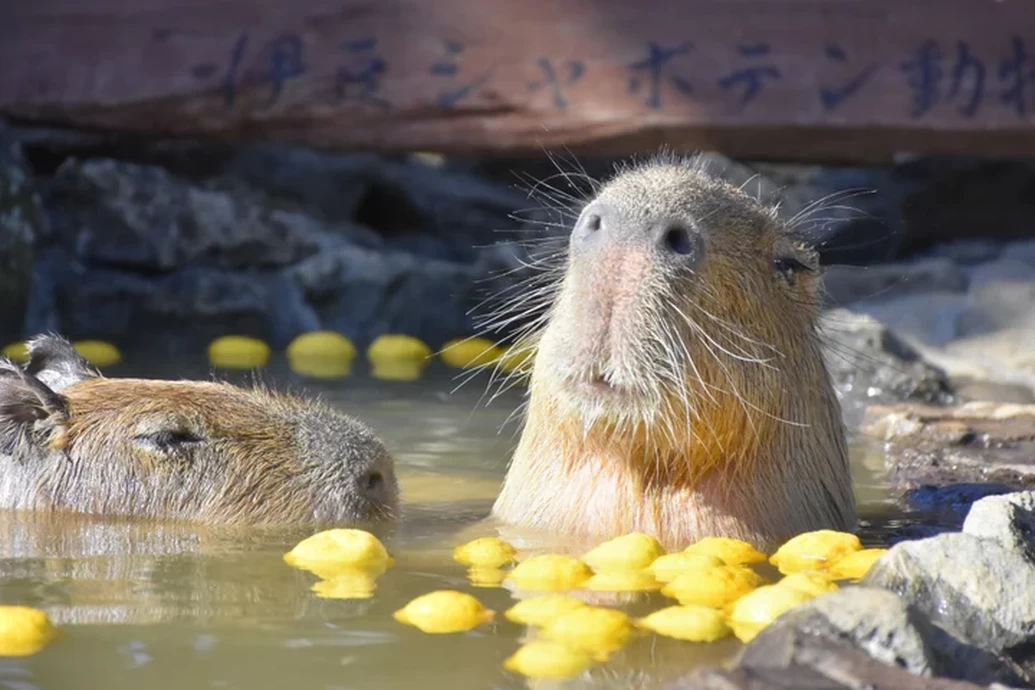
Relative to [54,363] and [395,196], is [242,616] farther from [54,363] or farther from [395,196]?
[395,196]

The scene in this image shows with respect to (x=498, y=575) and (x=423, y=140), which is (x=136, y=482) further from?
(x=423, y=140)

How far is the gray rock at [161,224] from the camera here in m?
8.67

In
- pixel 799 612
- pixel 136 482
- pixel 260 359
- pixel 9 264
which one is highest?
pixel 9 264

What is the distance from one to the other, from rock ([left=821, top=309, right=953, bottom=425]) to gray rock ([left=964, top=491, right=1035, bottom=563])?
3245 mm

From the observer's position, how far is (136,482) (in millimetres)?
4348

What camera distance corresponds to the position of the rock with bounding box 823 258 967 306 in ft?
26.9

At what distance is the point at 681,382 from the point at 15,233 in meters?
5.16

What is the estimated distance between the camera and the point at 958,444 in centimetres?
555

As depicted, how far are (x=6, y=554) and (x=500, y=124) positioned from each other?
4657 millimetres

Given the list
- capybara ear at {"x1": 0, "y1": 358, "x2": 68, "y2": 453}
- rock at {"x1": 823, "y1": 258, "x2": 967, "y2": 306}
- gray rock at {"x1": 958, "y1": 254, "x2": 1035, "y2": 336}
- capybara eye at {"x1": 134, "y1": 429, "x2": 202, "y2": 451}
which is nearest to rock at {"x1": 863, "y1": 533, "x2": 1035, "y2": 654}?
capybara eye at {"x1": 134, "y1": 429, "x2": 202, "y2": 451}

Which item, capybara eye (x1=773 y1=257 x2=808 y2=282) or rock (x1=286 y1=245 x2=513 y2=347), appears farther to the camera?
rock (x1=286 y1=245 x2=513 y2=347)

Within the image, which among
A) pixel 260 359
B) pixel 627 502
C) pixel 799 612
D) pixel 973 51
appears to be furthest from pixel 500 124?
Result: pixel 799 612

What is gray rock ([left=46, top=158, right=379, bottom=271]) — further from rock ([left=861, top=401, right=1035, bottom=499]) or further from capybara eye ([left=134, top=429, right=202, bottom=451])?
capybara eye ([left=134, top=429, right=202, bottom=451])

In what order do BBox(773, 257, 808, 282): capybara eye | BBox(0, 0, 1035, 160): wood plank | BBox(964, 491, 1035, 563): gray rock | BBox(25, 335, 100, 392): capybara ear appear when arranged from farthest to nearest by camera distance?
1. BBox(0, 0, 1035, 160): wood plank
2. BBox(25, 335, 100, 392): capybara ear
3. BBox(773, 257, 808, 282): capybara eye
4. BBox(964, 491, 1035, 563): gray rock
